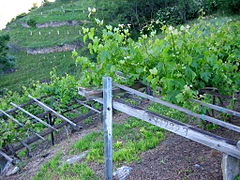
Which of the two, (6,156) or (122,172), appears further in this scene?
(6,156)

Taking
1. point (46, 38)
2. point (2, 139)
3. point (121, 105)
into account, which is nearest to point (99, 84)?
point (121, 105)

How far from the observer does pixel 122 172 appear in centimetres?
410

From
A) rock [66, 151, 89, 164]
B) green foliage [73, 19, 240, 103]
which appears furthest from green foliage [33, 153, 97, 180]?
green foliage [73, 19, 240, 103]

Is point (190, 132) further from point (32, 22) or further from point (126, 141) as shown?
point (32, 22)

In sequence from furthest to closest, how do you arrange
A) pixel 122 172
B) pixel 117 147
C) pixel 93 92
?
pixel 117 147 < pixel 122 172 < pixel 93 92

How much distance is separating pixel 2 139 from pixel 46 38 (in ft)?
111

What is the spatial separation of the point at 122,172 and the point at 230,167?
1.90 metres

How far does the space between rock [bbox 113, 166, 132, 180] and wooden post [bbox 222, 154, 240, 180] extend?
1.68 m

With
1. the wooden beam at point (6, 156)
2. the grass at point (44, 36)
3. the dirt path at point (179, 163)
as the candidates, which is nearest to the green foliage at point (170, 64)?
the dirt path at point (179, 163)

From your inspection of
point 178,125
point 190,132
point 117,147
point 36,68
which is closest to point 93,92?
point 178,125

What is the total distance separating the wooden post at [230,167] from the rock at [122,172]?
1.68 m

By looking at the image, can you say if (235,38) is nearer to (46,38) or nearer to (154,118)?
(154,118)

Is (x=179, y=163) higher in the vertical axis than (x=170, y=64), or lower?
lower

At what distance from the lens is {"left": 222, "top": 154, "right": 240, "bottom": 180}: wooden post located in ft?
8.74
